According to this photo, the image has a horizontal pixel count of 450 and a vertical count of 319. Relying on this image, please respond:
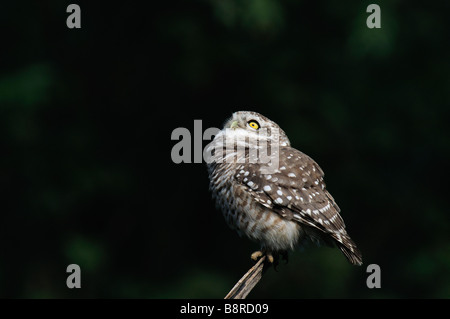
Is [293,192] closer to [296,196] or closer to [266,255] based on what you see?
[296,196]

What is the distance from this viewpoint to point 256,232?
2979mm

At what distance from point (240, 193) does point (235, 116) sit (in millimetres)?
389

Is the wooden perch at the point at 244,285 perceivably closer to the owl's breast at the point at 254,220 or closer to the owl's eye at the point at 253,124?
the owl's breast at the point at 254,220

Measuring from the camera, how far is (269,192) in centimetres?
296

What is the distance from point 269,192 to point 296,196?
13cm

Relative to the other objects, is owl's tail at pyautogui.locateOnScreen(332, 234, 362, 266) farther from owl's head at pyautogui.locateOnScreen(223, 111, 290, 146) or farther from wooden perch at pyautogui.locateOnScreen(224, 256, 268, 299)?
owl's head at pyautogui.locateOnScreen(223, 111, 290, 146)

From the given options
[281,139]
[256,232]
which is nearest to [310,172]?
[281,139]

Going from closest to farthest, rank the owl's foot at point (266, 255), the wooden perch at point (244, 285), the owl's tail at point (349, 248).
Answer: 1. the wooden perch at point (244, 285)
2. the owl's tail at point (349, 248)
3. the owl's foot at point (266, 255)

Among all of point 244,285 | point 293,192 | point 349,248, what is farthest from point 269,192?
point 244,285

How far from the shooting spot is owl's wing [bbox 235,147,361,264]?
2.89 meters

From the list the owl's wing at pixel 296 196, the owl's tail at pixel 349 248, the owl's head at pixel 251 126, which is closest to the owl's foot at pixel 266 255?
the owl's wing at pixel 296 196

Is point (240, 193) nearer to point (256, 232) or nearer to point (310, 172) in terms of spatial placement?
point (256, 232)

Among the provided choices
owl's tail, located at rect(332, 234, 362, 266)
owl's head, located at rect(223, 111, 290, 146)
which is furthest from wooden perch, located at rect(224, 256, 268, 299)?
owl's head, located at rect(223, 111, 290, 146)

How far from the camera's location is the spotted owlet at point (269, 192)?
2.94 m
